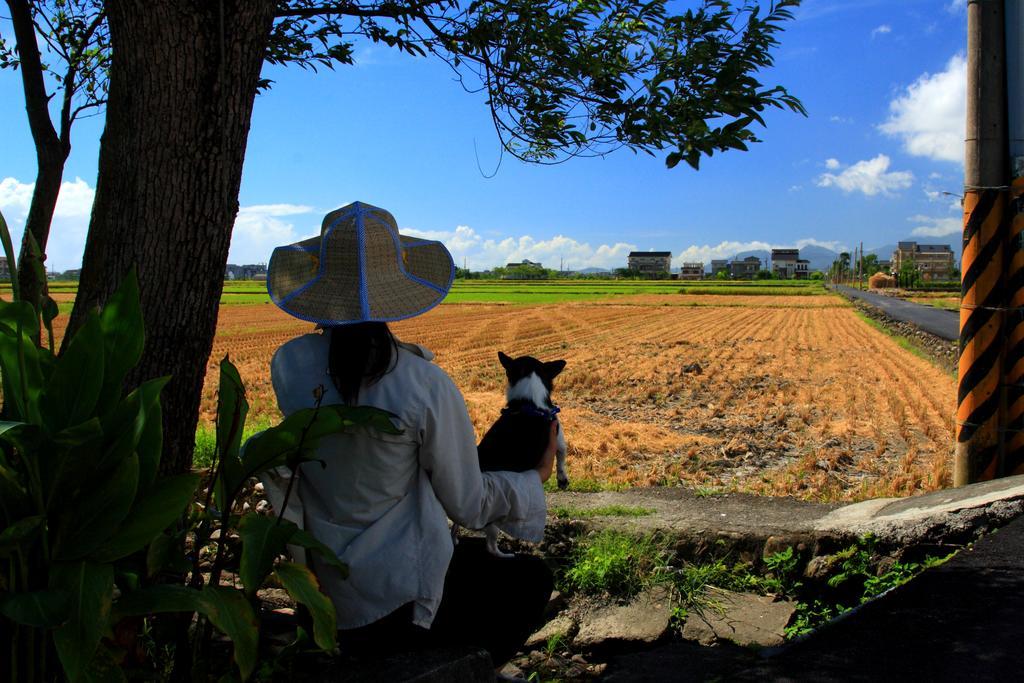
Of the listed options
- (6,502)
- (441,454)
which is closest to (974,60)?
(441,454)

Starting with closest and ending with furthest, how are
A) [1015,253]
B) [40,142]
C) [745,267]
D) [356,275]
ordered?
[356,275], [40,142], [1015,253], [745,267]

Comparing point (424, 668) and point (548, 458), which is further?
point (548, 458)

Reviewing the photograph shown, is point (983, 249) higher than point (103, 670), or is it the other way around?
point (983, 249)

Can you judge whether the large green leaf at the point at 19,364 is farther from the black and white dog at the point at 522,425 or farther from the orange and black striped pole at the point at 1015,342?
the orange and black striped pole at the point at 1015,342

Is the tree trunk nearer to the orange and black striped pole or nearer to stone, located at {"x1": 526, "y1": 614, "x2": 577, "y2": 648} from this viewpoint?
stone, located at {"x1": 526, "y1": 614, "x2": 577, "y2": 648}

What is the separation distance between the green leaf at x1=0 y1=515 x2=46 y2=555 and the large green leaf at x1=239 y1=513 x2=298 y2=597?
0.39m

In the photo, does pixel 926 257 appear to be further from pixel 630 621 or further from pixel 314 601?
pixel 314 601

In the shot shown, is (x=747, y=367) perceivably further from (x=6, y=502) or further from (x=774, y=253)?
(x=774, y=253)

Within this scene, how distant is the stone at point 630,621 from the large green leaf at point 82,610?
7.37ft

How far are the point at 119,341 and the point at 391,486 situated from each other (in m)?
0.71

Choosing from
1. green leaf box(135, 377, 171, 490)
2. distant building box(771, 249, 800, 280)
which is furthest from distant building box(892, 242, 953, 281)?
green leaf box(135, 377, 171, 490)

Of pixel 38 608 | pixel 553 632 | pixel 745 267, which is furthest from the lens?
pixel 745 267

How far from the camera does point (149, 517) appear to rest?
59.9 inches

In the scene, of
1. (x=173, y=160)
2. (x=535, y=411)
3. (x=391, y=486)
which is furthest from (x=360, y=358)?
(x=173, y=160)
